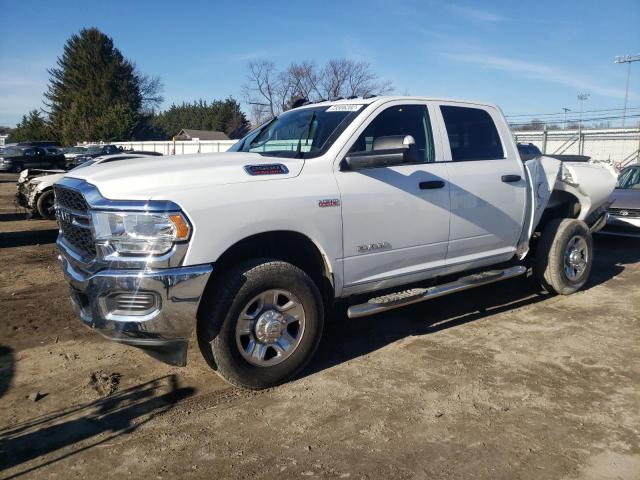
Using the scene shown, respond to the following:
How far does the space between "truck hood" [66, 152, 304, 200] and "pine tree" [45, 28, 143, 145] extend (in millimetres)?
61518

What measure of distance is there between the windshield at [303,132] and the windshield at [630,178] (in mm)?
8041

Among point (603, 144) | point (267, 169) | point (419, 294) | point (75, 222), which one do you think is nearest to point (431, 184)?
point (419, 294)

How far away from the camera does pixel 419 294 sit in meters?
4.63

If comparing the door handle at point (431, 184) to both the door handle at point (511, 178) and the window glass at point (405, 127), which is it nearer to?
the window glass at point (405, 127)

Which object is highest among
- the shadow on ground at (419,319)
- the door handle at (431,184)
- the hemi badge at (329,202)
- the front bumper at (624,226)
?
the door handle at (431,184)

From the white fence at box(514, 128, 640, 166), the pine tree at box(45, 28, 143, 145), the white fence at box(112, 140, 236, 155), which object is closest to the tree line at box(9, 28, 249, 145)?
the pine tree at box(45, 28, 143, 145)

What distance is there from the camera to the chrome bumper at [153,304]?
133 inches

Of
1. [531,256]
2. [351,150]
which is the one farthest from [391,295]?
[531,256]

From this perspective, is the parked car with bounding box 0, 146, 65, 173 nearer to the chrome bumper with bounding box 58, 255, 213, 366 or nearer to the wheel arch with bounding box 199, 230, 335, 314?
the wheel arch with bounding box 199, 230, 335, 314

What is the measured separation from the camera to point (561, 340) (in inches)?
193

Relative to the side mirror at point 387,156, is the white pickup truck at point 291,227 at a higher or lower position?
lower

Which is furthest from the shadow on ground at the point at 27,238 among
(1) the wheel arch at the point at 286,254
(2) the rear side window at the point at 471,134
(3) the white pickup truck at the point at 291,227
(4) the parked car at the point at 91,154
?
(4) the parked car at the point at 91,154

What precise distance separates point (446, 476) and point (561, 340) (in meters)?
2.53

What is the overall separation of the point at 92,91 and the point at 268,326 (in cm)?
7121
